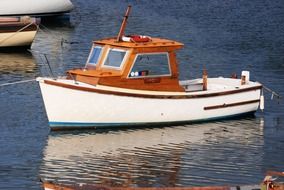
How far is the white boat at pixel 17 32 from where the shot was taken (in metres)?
56.7

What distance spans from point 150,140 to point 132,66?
283 centimetres

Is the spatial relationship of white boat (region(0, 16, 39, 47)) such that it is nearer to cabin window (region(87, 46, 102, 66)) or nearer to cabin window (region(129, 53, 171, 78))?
cabin window (region(87, 46, 102, 66))

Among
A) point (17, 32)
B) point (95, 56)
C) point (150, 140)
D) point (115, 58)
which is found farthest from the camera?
point (17, 32)

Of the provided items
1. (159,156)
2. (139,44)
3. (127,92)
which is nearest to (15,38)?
(139,44)

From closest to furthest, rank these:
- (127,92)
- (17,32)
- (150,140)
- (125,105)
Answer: (150,140), (127,92), (125,105), (17,32)

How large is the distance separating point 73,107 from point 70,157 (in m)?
3.30

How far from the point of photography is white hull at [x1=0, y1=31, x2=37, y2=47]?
5691 cm

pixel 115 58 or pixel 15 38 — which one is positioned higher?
pixel 115 58

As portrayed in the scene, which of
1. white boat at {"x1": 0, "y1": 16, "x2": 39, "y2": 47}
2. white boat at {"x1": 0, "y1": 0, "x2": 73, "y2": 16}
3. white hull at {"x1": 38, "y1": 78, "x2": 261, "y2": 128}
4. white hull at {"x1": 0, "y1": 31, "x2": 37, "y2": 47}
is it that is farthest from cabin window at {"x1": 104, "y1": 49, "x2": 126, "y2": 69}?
white boat at {"x1": 0, "y1": 0, "x2": 73, "y2": 16}

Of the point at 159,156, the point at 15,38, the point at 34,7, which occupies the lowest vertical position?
the point at 159,156

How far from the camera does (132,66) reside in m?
38.0

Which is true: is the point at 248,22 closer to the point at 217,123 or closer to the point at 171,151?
the point at 217,123

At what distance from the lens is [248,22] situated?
230 feet

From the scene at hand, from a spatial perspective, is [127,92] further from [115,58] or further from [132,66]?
[115,58]
